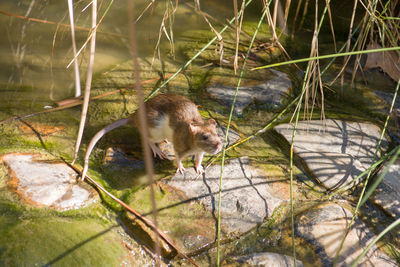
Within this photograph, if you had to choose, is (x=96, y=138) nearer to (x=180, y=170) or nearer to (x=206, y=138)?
(x=180, y=170)

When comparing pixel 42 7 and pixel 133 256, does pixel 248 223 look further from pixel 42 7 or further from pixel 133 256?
pixel 42 7

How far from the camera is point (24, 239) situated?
193cm

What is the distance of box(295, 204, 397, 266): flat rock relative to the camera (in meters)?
2.28

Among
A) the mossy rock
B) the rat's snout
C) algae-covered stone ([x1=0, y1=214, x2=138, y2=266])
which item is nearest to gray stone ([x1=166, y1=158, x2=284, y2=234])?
the rat's snout

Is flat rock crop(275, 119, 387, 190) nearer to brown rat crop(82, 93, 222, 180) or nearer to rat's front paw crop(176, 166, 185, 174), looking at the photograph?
brown rat crop(82, 93, 222, 180)

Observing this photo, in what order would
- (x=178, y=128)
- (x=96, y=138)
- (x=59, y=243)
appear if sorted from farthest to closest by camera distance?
(x=178, y=128)
(x=96, y=138)
(x=59, y=243)

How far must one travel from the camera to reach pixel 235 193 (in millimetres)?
2518

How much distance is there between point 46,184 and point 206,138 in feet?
3.35

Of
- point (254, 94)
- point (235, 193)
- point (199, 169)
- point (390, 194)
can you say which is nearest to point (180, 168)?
point (199, 169)

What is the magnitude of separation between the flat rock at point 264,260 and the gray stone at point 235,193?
0.18 meters

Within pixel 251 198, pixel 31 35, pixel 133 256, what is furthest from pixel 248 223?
pixel 31 35

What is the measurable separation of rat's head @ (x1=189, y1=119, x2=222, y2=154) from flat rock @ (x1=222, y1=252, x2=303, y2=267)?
0.75 metres

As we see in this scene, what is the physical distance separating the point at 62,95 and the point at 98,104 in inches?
12.7

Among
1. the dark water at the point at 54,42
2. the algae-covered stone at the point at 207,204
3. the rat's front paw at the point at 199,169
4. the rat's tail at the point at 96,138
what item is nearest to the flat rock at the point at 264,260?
the algae-covered stone at the point at 207,204
